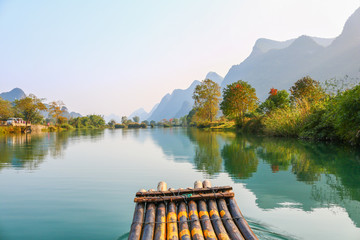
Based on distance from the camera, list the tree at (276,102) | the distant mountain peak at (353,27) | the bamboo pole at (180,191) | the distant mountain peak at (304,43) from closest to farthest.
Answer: the bamboo pole at (180,191), the tree at (276,102), the distant mountain peak at (353,27), the distant mountain peak at (304,43)

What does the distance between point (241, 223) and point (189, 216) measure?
→ 0.64 meters

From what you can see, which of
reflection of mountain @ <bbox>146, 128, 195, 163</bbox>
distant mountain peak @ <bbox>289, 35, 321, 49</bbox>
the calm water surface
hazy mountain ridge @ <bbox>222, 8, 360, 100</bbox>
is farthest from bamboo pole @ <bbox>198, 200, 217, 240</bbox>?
distant mountain peak @ <bbox>289, 35, 321, 49</bbox>

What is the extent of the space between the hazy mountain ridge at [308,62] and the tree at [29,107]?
100202 millimetres

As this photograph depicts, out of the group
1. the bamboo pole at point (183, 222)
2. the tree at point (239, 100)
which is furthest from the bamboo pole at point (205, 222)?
the tree at point (239, 100)

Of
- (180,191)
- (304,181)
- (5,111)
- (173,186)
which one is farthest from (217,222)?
(5,111)

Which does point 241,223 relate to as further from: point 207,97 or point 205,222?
point 207,97

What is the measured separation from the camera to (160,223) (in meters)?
3.16

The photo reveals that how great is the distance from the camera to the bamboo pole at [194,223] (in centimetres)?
286

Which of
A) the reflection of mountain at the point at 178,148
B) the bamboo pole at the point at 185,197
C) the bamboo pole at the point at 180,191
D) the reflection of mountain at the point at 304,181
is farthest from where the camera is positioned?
the reflection of mountain at the point at 178,148

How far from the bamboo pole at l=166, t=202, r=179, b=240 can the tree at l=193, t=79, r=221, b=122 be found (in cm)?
5128

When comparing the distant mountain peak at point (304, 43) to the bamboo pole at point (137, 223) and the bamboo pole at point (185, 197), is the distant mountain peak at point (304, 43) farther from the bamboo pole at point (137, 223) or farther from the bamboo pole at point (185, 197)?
the bamboo pole at point (137, 223)

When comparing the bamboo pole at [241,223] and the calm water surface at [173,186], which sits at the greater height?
the bamboo pole at [241,223]

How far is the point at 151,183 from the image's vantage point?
7094 mm

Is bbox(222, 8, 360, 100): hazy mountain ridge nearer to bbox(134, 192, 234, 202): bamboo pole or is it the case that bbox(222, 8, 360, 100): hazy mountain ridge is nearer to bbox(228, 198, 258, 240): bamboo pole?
bbox(134, 192, 234, 202): bamboo pole
